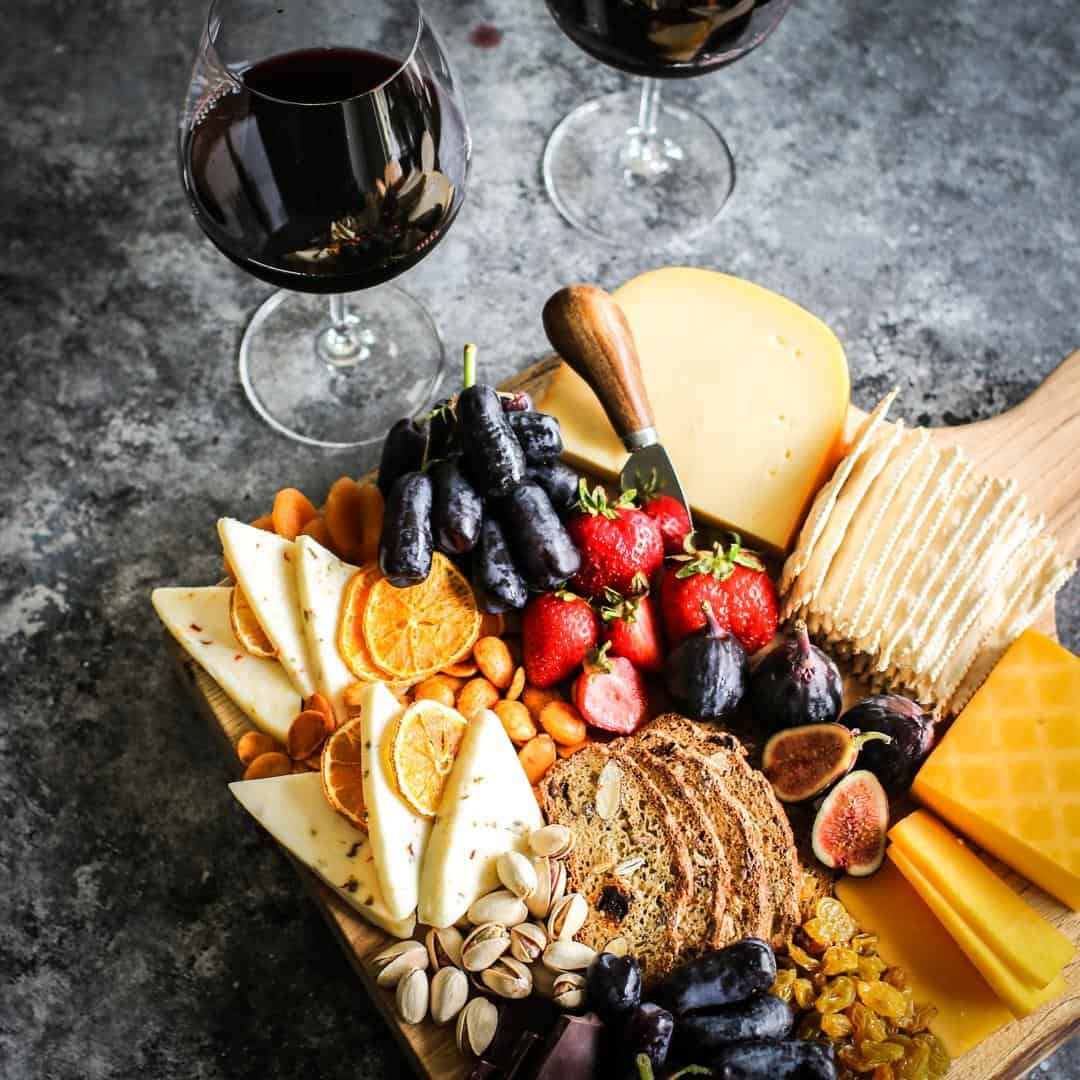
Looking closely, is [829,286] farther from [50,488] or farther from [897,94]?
[50,488]

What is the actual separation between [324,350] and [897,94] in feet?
4.20

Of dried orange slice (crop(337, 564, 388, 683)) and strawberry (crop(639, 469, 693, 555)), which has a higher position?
strawberry (crop(639, 469, 693, 555))

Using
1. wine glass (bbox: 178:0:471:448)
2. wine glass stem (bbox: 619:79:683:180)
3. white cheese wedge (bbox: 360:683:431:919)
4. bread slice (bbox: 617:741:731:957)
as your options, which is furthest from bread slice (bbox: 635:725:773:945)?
wine glass stem (bbox: 619:79:683:180)

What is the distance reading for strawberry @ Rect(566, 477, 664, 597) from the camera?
1.75 meters

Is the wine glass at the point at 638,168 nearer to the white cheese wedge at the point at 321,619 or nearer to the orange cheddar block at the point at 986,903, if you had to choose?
the white cheese wedge at the point at 321,619

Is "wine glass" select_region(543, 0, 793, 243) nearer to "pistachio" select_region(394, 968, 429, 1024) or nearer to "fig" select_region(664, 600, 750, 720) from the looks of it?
"fig" select_region(664, 600, 750, 720)

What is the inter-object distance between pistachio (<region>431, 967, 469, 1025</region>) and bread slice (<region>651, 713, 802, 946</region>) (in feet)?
1.27

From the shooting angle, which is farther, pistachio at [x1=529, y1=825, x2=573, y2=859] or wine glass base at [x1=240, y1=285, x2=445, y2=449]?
wine glass base at [x1=240, y1=285, x2=445, y2=449]

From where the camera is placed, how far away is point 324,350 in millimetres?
2275

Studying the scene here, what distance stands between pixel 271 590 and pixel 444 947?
0.52m

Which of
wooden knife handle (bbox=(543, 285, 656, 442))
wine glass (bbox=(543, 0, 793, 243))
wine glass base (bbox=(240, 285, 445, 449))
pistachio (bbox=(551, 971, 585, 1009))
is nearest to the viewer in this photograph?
pistachio (bbox=(551, 971, 585, 1009))

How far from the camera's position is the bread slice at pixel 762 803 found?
64.4 inches

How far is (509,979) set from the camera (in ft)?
5.08

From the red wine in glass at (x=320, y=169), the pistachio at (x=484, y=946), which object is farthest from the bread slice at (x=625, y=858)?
the red wine in glass at (x=320, y=169)
